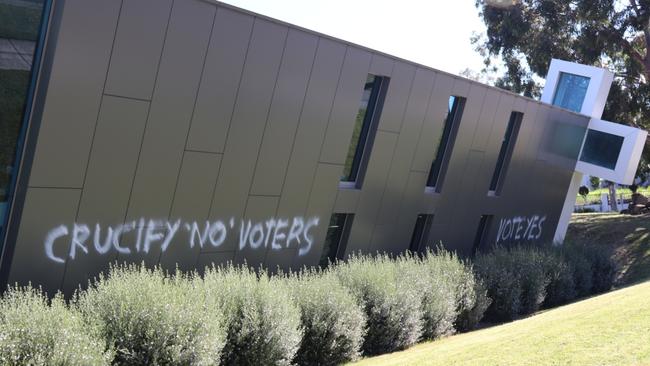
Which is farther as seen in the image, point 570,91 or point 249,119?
point 570,91

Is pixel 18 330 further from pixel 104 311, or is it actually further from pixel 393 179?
pixel 393 179

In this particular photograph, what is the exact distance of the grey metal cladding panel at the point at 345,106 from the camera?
14.3 m

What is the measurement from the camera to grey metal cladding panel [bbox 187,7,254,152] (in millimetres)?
11508

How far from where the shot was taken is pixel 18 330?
7.70 meters

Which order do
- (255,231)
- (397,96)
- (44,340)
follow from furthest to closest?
(397,96) < (255,231) < (44,340)

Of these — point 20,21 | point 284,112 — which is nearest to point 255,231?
point 284,112

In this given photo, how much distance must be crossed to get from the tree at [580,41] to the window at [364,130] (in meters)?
17.9

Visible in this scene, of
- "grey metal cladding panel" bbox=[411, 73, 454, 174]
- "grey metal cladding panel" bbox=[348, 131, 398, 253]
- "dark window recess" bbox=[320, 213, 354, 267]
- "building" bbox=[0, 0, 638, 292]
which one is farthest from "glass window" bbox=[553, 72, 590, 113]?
"dark window recess" bbox=[320, 213, 354, 267]

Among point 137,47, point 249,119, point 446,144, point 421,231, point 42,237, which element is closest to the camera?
point 42,237

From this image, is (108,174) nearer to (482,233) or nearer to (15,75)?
(15,75)

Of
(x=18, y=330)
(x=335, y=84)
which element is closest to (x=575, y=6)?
(x=335, y=84)

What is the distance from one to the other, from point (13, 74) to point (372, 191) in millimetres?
8801

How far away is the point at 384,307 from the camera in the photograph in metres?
12.8

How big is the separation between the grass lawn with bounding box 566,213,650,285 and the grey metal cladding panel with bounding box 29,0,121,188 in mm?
21403
